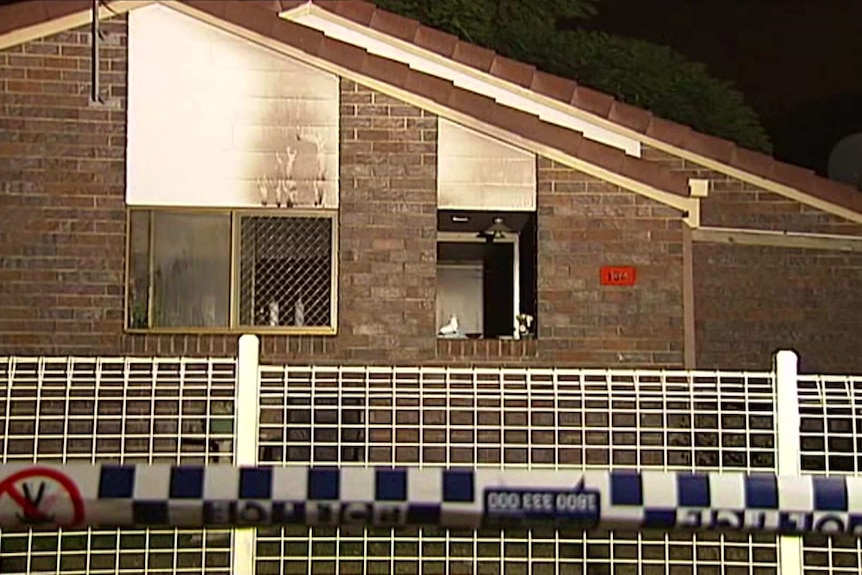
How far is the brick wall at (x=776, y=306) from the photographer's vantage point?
30.6 feet

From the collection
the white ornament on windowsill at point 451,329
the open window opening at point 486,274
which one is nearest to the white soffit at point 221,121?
the open window opening at point 486,274

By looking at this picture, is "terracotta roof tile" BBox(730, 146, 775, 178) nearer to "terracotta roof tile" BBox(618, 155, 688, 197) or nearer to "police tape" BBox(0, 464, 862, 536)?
"terracotta roof tile" BBox(618, 155, 688, 197)

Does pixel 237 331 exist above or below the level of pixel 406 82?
below

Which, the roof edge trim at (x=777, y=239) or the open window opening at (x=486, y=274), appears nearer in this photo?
the open window opening at (x=486, y=274)

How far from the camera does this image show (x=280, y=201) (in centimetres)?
838

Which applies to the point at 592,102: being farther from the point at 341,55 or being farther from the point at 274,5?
the point at 274,5

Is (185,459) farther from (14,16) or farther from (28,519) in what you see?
(14,16)

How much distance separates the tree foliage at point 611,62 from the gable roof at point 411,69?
142 inches

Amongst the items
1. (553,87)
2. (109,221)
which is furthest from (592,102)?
(109,221)

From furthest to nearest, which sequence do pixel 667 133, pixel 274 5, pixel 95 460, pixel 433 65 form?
pixel 667 133 < pixel 433 65 < pixel 274 5 < pixel 95 460

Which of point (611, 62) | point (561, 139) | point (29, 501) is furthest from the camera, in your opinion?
point (611, 62)

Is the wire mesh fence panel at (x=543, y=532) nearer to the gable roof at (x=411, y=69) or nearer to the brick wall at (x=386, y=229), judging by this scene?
the brick wall at (x=386, y=229)

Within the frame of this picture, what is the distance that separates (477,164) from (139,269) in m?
2.87

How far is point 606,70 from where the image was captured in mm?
13133
